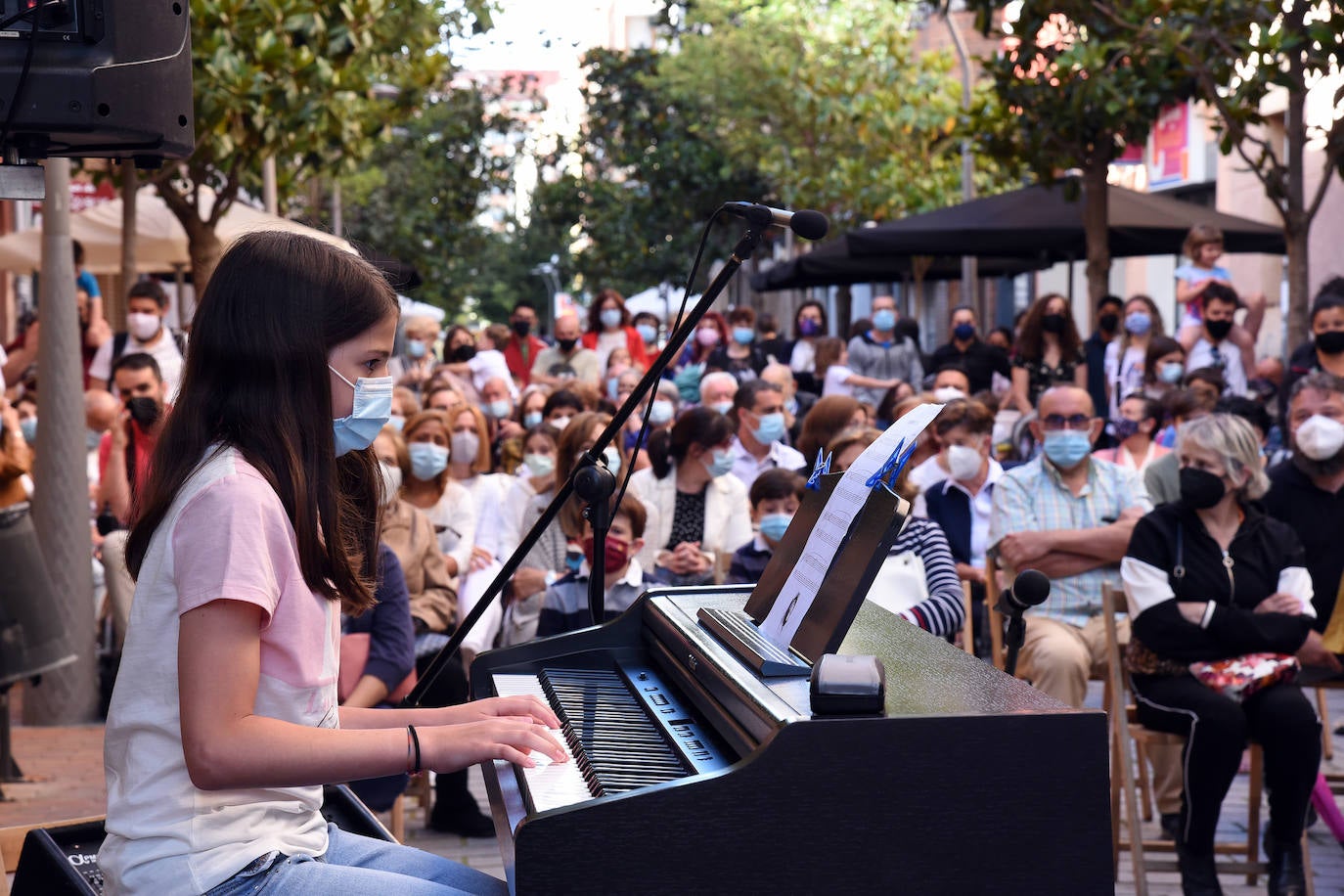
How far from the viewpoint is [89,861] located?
10.4 ft

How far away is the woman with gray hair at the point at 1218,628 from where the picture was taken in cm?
532

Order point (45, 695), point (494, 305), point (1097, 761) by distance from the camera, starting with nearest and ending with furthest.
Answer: point (1097, 761) < point (45, 695) < point (494, 305)

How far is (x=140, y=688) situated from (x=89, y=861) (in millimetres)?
722

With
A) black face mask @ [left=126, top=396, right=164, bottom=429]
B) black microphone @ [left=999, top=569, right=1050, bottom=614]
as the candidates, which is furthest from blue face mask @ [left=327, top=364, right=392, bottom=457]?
black face mask @ [left=126, top=396, right=164, bottom=429]

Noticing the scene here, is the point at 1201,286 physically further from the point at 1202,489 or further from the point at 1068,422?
the point at 1202,489

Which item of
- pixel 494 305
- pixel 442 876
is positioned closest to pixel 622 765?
pixel 442 876

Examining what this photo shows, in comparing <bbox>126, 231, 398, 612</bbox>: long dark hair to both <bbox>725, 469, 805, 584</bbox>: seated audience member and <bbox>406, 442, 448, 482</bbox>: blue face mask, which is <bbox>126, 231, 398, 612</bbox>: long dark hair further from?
<bbox>406, 442, 448, 482</bbox>: blue face mask

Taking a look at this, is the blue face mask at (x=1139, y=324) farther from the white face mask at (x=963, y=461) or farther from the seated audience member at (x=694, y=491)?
the seated audience member at (x=694, y=491)

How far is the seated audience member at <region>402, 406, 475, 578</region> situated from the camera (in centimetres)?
750

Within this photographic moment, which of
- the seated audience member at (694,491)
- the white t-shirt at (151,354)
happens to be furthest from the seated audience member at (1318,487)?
the white t-shirt at (151,354)

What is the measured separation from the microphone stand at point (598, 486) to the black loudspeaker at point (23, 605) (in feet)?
12.5

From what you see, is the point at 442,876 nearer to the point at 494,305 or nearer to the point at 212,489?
the point at 212,489

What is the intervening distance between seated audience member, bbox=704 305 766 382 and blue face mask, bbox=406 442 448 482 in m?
4.80

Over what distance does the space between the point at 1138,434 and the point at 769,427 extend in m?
1.98
